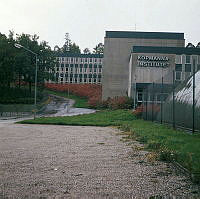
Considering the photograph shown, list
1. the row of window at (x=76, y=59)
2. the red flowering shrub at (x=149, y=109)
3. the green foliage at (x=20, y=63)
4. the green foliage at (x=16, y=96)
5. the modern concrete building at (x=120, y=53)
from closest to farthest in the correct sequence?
the red flowering shrub at (x=149, y=109)
the green foliage at (x=16, y=96)
the green foliage at (x=20, y=63)
the modern concrete building at (x=120, y=53)
the row of window at (x=76, y=59)

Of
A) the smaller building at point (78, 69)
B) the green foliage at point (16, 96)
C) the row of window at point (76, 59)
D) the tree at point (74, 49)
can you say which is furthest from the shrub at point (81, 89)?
the tree at point (74, 49)

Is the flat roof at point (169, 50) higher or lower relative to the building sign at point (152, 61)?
higher

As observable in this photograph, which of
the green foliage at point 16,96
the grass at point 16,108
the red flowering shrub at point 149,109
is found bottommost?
the grass at point 16,108

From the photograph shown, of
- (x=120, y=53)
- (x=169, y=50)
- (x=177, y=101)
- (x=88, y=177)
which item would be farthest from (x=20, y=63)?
(x=88, y=177)

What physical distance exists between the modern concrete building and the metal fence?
1460 inches

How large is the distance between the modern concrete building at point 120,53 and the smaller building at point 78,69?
44102mm

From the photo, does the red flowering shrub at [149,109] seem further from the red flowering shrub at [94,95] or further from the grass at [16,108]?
the grass at [16,108]

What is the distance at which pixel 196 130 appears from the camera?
46.0 ft

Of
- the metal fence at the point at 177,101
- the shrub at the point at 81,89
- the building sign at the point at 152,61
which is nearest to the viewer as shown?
the metal fence at the point at 177,101

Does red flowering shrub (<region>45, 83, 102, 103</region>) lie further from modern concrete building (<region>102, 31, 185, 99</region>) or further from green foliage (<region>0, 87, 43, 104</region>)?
green foliage (<region>0, 87, 43, 104</region>)

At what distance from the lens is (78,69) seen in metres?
111

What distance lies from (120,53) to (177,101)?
4894 cm

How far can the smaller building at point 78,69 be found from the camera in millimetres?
111125

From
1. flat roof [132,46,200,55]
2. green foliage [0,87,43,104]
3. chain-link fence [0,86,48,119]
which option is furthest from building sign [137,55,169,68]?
green foliage [0,87,43,104]
